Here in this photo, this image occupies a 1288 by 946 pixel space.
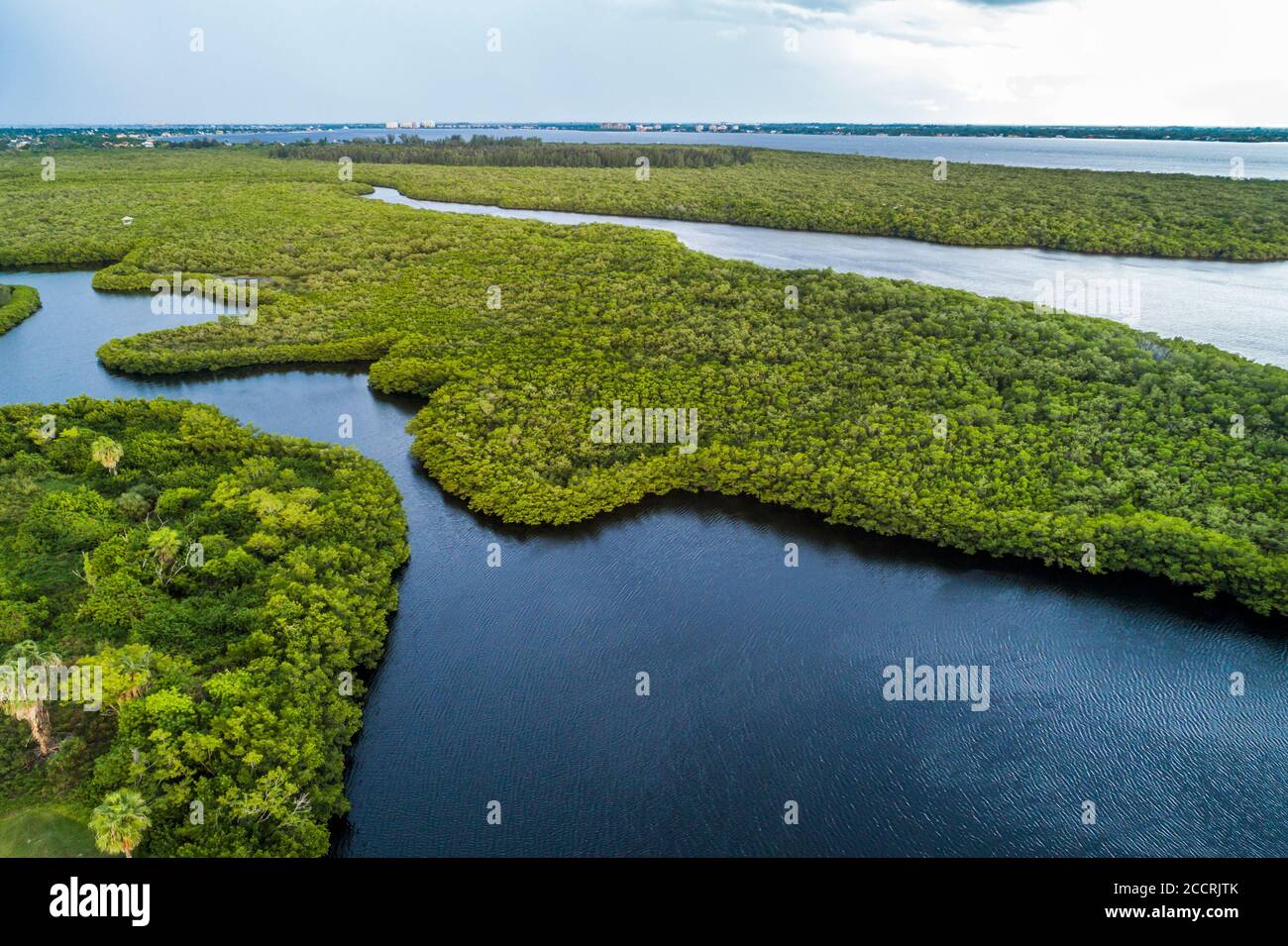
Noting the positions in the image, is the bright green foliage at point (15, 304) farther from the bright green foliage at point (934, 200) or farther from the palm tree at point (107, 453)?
the bright green foliage at point (934, 200)

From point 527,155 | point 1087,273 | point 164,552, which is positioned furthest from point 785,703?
point 527,155

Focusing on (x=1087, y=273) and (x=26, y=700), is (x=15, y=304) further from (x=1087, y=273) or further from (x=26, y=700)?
(x=1087, y=273)

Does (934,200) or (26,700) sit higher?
(934,200)

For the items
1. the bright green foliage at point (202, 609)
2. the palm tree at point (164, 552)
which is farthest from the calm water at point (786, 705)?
the palm tree at point (164, 552)

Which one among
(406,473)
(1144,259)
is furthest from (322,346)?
(1144,259)
